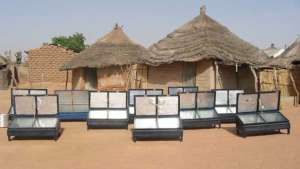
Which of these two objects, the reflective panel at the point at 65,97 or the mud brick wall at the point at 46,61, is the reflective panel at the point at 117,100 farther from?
the mud brick wall at the point at 46,61

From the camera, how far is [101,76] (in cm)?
2655

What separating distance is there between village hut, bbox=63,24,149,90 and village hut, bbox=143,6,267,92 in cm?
326

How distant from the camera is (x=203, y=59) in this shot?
1948 cm

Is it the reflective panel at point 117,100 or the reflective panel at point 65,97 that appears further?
the reflective panel at point 65,97

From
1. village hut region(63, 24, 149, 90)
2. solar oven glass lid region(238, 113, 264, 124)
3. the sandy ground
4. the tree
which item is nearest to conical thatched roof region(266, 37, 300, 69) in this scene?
village hut region(63, 24, 149, 90)

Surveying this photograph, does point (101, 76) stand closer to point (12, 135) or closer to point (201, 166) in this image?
point (12, 135)

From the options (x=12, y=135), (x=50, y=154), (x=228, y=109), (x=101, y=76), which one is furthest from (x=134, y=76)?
(x=50, y=154)

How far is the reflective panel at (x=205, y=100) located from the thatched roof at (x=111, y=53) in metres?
11.9

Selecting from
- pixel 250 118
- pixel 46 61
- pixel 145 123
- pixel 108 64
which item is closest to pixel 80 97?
pixel 145 123

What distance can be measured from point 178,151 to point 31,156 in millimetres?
3375

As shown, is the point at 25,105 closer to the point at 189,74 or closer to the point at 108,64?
the point at 189,74

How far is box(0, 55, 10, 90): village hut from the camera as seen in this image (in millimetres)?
33000

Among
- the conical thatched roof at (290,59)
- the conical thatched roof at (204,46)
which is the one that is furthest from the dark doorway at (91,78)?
the conical thatched roof at (290,59)

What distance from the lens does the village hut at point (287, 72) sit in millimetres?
22672
